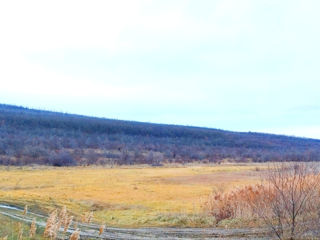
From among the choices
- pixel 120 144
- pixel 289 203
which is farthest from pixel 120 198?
pixel 120 144

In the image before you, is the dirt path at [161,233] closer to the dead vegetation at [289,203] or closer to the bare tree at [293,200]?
the dead vegetation at [289,203]

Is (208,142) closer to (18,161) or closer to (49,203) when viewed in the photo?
(18,161)

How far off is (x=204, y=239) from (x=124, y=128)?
116m

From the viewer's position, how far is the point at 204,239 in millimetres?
14766

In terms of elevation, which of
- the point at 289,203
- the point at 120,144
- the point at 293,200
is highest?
the point at 293,200

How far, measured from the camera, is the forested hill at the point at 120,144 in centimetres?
7819

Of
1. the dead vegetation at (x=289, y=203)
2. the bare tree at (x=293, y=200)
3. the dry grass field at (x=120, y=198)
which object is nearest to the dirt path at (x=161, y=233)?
the dead vegetation at (x=289, y=203)

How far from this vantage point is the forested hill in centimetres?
7819

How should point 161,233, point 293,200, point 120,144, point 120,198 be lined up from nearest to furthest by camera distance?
point 293,200
point 161,233
point 120,198
point 120,144

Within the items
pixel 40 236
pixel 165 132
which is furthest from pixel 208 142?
pixel 40 236

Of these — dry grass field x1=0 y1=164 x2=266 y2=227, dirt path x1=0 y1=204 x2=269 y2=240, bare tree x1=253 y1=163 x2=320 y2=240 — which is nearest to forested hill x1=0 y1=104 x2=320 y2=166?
dry grass field x1=0 y1=164 x2=266 y2=227

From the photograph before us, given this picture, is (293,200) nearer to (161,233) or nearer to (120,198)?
(161,233)

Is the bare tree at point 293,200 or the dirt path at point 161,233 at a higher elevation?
the bare tree at point 293,200

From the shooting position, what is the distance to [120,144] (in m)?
107
